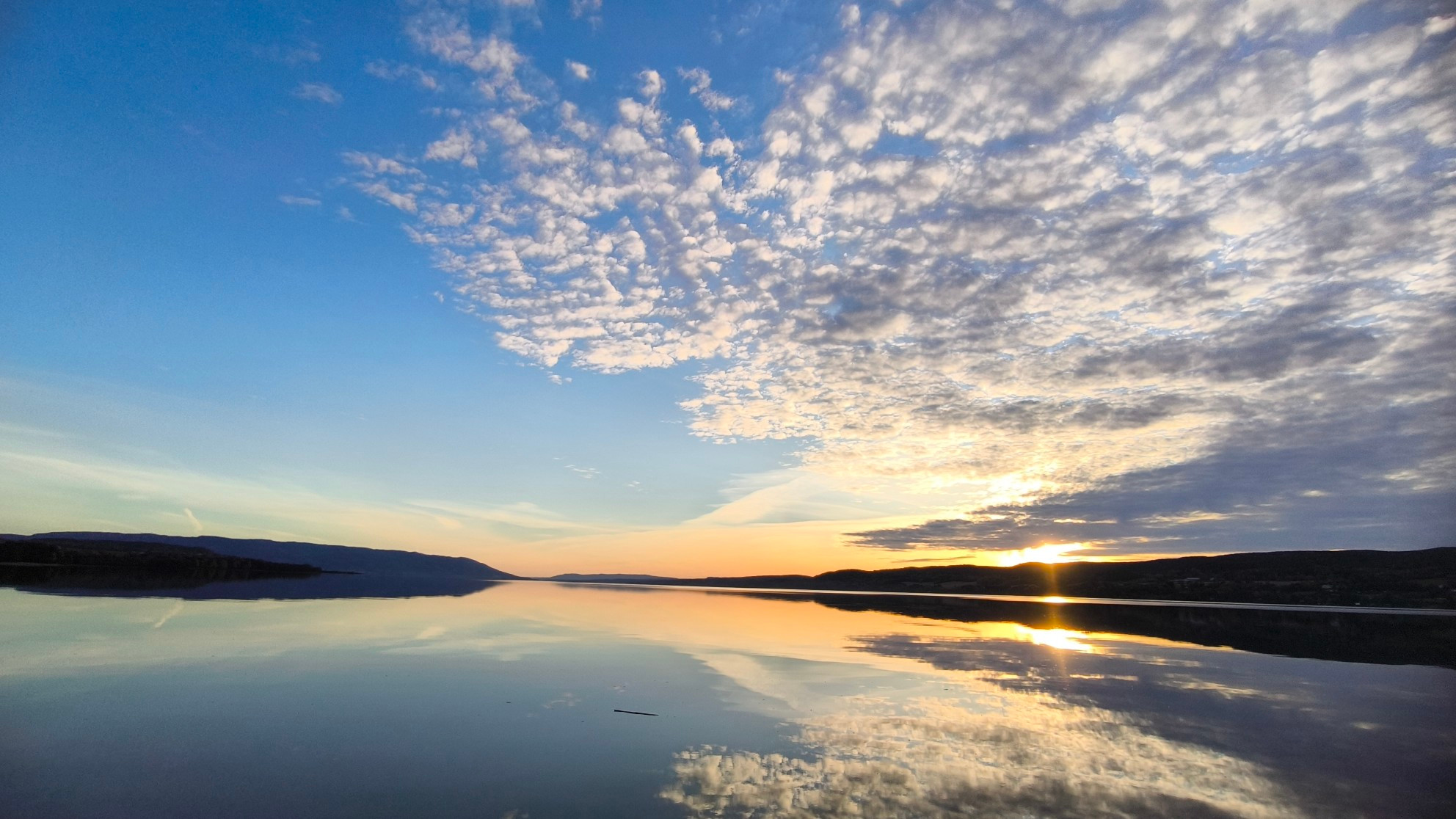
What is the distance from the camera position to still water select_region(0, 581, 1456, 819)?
9.07m

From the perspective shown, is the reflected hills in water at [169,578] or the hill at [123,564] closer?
the reflected hills in water at [169,578]

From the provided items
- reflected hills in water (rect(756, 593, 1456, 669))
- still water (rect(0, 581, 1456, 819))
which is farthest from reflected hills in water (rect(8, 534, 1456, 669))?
still water (rect(0, 581, 1456, 819))

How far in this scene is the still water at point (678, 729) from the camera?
29.8 ft

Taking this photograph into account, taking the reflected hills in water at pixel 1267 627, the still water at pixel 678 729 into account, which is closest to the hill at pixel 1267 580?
the reflected hills in water at pixel 1267 627

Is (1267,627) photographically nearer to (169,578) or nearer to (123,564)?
(169,578)

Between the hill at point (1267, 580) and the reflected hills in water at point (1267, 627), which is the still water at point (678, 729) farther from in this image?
the hill at point (1267, 580)

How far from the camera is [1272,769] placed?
11.5 metres

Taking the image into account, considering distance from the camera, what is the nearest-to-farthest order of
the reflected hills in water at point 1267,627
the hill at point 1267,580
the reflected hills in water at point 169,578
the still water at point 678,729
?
the still water at point 678,729, the reflected hills in water at point 1267,627, the reflected hills in water at point 169,578, the hill at point 1267,580

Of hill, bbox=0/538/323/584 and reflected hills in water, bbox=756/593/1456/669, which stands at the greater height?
hill, bbox=0/538/323/584

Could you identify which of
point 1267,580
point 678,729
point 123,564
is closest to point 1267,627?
point 678,729

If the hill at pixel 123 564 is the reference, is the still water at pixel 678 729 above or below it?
below

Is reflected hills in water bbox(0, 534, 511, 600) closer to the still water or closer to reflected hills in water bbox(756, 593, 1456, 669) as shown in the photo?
the still water

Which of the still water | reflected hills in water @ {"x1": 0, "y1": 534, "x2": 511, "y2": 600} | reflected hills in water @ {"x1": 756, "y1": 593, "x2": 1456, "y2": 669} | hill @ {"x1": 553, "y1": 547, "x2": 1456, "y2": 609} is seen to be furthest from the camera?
hill @ {"x1": 553, "y1": 547, "x2": 1456, "y2": 609}

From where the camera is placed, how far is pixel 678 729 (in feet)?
43.0
